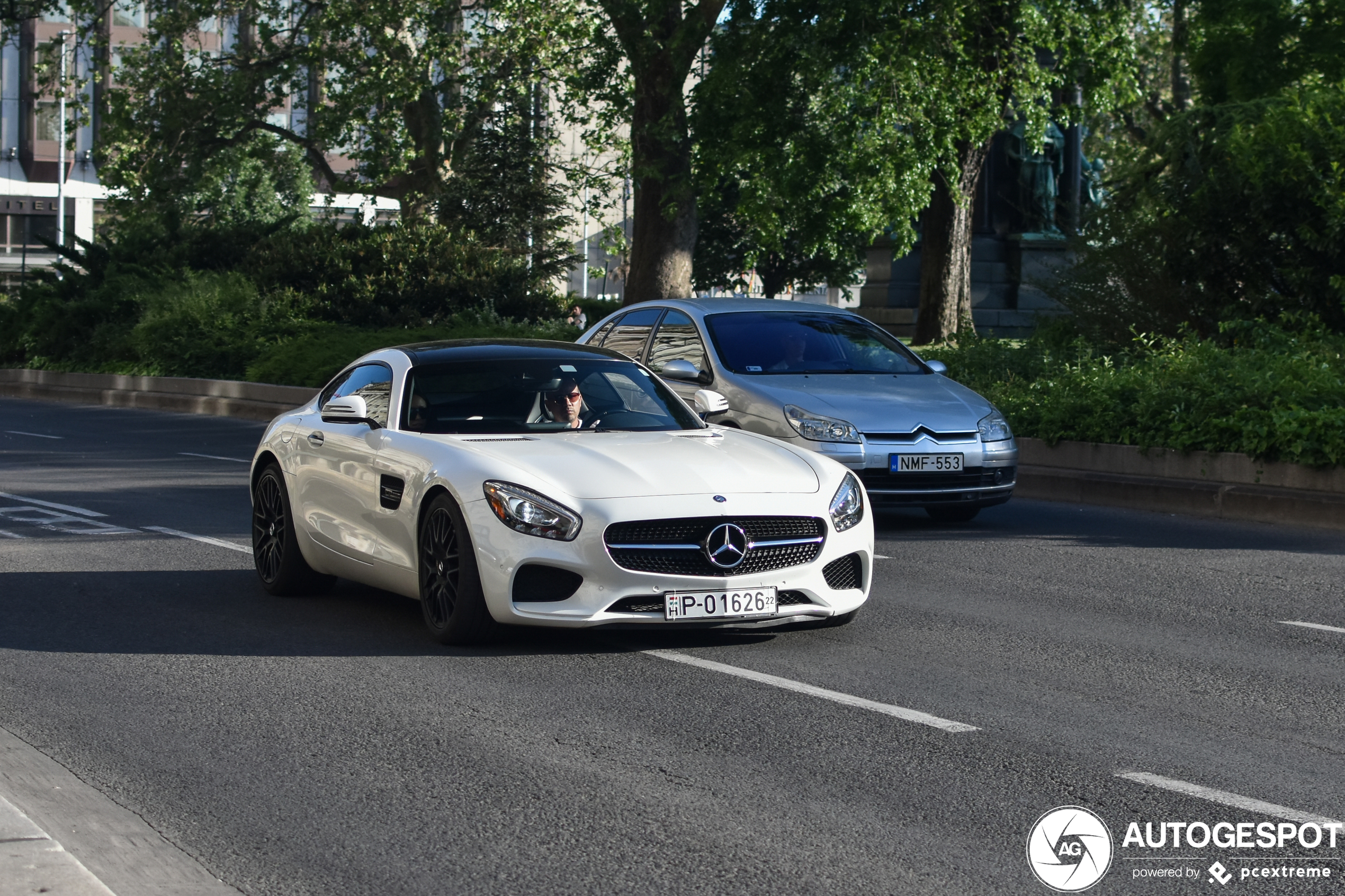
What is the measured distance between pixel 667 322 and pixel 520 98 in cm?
2829

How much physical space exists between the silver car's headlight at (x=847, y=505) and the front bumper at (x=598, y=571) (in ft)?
1.25

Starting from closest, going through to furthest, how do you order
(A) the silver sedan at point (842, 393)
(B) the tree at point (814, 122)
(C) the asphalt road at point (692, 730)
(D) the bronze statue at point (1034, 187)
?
(C) the asphalt road at point (692, 730)
(A) the silver sedan at point (842, 393)
(B) the tree at point (814, 122)
(D) the bronze statue at point (1034, 187)

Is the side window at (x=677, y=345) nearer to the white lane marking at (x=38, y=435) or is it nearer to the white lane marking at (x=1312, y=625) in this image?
the white lane marking at (x=1312, y=625)

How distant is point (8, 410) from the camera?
2869 centimetres

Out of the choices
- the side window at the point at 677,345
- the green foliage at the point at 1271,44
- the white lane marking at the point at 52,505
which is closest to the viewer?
the side window at the point at 677,345

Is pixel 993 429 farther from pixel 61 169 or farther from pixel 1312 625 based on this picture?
pixel 61 169

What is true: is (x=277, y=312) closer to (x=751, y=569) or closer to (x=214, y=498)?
(x=214, y=498)

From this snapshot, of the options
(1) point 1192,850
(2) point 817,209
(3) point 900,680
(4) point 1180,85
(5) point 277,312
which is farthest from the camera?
(4) point 1180,85

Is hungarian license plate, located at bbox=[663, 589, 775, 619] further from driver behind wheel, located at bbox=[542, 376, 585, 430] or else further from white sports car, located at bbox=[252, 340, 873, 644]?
driver behind wheel, located at bbox=[542, 376, 585, 430]

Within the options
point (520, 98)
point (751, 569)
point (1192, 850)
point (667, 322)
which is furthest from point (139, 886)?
point (520, 98)

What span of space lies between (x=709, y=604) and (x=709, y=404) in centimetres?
200

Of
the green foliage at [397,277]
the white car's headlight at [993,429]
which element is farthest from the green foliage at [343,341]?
the white car's headlight at [993,429]

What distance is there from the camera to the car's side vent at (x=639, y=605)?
7.20 m

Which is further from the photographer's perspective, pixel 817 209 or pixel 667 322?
pixel 817 209
